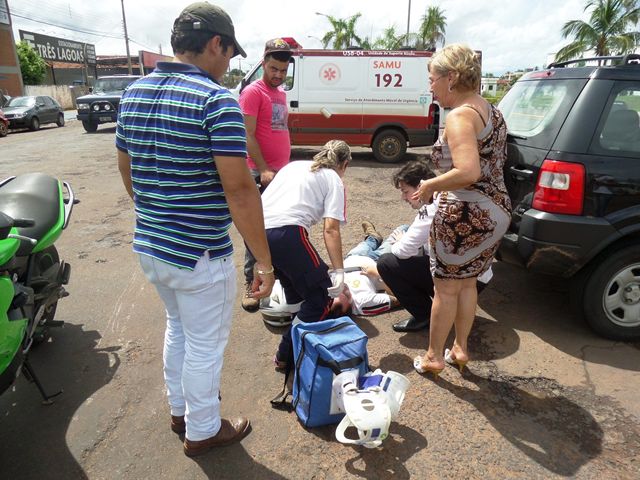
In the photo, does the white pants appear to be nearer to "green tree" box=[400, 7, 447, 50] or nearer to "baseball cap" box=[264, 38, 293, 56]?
"baseball cap" box=[264, 38, 293, 56]

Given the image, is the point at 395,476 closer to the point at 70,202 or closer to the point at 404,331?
the point at 404,331

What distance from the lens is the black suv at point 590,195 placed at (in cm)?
282

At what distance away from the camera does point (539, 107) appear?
3297 millimetres

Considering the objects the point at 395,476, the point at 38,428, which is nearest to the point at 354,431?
the point at 395,476

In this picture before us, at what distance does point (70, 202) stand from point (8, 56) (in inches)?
1295

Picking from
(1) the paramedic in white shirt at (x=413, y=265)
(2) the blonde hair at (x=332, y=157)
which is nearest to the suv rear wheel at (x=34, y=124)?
(2) the blonde hair at (x=332, y=157)

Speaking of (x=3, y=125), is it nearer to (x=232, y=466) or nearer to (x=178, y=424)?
(x=178, y=424)

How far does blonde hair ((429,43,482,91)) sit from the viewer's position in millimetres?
2258

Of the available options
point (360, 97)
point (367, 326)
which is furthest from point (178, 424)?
point (360, 97)

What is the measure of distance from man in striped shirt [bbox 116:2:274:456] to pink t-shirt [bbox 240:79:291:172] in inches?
64.6

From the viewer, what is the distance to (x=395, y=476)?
81.9 inches

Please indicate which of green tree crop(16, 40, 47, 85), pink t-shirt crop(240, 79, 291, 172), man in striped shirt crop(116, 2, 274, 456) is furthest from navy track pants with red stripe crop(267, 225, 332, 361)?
green tree crop(16, 40, 47, 85)

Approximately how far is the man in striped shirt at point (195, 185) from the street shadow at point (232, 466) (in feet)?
1.11

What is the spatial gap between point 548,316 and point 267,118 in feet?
8.88
